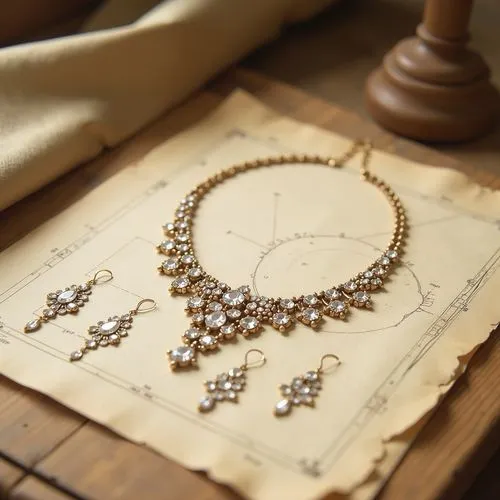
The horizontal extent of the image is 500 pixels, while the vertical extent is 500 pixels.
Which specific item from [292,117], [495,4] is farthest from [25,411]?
[495,4]

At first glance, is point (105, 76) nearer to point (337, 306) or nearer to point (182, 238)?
point (182, 238)

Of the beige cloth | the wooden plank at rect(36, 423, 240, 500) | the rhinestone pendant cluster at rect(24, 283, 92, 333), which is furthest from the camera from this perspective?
the beige cloth

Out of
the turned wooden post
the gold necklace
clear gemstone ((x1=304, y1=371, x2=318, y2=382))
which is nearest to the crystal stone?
the gold necklace

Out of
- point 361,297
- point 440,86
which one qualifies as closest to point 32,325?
point 361,297

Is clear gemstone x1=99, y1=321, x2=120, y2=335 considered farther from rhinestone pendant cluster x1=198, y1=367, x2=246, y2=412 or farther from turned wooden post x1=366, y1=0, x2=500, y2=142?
turned wooden post x1=366, y1=0, x2=500, y2=142

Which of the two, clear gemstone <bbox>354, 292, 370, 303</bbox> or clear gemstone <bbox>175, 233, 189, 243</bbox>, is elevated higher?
clear gemstone <bbox>354, 292, 370, 303</bbox>

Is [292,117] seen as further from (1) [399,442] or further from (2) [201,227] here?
(1) [399,442]
